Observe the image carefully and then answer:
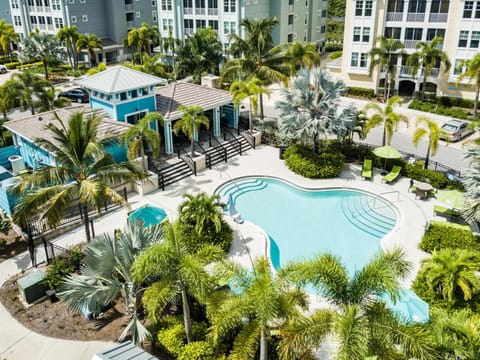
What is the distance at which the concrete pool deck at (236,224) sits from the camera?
52.9 feet

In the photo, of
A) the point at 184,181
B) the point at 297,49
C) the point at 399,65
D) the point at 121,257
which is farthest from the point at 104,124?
the point at 399,65

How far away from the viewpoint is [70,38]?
5522 centimetres

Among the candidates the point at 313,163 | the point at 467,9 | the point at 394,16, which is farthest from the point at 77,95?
the point at 467,9

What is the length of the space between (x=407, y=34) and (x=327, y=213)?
25829mm

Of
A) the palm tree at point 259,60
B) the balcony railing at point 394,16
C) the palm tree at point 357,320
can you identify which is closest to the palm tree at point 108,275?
the palm tree at point 357,320

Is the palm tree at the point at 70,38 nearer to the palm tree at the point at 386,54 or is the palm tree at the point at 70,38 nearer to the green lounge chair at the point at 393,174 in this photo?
the palm tree at the point at 386,54

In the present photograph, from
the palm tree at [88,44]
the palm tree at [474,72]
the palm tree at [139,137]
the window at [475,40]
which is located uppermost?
the window at [475,40]

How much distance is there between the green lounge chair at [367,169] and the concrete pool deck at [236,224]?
1.31 feet

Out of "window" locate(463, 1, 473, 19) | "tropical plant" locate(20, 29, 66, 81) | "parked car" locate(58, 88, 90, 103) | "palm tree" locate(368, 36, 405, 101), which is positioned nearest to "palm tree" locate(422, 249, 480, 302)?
"palm tree" locate(368, 36, 405, 101)

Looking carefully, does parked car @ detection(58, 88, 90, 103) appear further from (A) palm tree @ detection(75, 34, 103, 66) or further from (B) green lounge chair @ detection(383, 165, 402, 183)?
(B) green lounge chair @ detection(383, 165, 402, 183)

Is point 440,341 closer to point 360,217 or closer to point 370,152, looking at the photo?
point 360,217

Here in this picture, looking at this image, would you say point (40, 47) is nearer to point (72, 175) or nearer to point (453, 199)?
point (72, 175)

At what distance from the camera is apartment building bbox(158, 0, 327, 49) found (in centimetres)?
5131

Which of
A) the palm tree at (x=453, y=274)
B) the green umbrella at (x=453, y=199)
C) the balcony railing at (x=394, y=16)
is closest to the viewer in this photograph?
the palm tree at (x=453, y=274)
